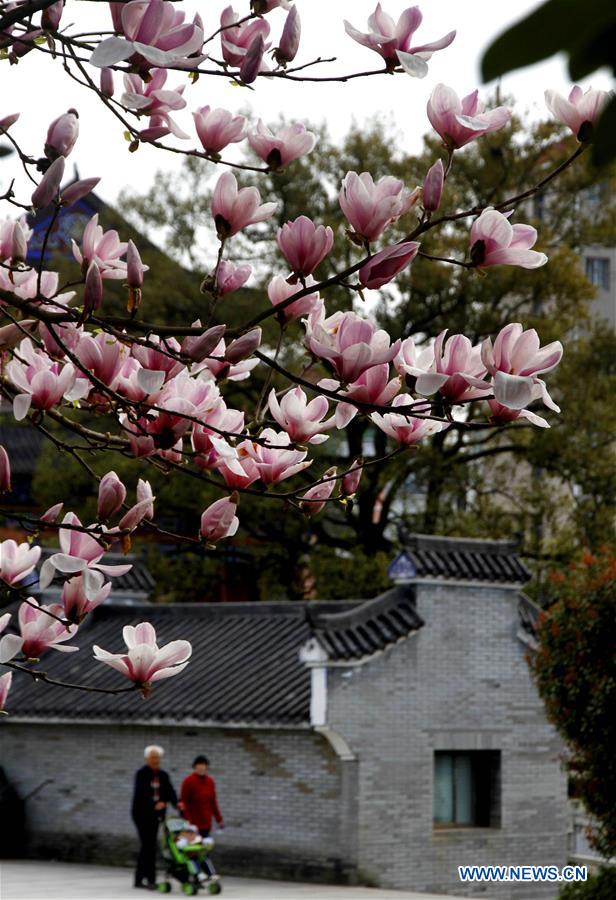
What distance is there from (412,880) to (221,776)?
238 cm

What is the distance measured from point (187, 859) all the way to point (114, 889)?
3.50 feet

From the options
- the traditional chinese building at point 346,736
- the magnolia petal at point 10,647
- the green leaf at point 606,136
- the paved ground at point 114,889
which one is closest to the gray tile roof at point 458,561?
the traditional chinese building at point 346,736

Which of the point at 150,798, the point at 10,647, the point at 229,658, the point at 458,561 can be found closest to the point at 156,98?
the point at 10,647

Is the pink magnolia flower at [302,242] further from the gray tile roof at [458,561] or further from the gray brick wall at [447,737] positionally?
the gray tile roof at [458,561]

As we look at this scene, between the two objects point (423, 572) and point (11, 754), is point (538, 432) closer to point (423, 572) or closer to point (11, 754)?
point (423, 572)

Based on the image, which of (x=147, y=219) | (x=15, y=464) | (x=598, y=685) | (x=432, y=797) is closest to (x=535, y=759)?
(x=432, y=797)

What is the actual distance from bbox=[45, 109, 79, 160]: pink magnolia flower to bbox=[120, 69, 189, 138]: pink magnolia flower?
14 cm

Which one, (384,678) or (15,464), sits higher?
(15,464)

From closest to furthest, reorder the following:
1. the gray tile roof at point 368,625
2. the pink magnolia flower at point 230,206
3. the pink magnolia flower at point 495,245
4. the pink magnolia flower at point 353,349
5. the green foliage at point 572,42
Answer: the green foliage at point 572,42, the pink magnolia flower at point 495,245, the pink magnolia flower at point 353,349, the pink magnolia flower at point 230,206, the gray tile roof at point 368,625

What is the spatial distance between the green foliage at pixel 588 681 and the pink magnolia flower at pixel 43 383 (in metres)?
10.4

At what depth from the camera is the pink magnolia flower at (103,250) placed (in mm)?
3227

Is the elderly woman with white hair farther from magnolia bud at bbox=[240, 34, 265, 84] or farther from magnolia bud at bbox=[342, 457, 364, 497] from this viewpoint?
magnolia bud at bbox=[240, 34, 265, 84]

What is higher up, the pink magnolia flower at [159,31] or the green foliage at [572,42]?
the pink magnolia flower at [159,31]

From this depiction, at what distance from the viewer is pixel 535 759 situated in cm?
1784
